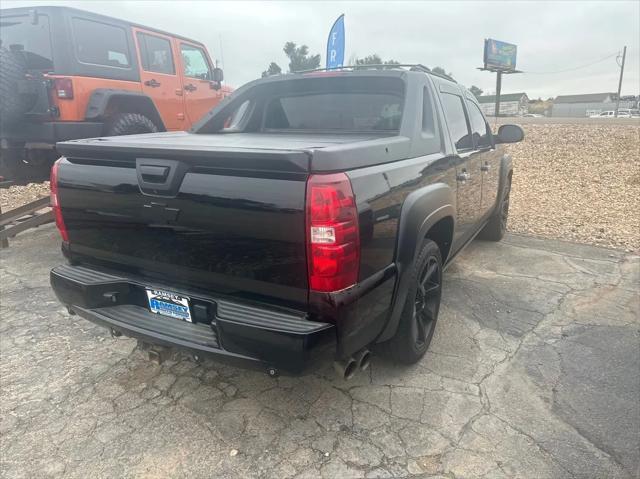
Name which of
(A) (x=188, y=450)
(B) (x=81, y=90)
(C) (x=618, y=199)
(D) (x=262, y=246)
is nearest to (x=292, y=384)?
(A) (x=188, y=450)

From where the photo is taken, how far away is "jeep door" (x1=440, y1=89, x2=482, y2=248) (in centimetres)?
346

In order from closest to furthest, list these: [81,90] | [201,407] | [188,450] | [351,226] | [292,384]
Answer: [351,226]
[188,450]
[201,407]
[292,384]
[81,90]

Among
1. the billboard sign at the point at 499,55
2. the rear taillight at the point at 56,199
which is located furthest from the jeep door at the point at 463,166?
the billboard sign at the point at 499,55

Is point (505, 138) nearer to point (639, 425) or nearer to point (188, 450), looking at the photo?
point (639, 425)

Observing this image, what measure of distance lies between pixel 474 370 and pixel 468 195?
1.40 metres

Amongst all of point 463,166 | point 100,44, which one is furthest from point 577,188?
point 100,44

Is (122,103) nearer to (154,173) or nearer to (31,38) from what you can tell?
(31,38)

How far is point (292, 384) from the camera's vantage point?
2.81m

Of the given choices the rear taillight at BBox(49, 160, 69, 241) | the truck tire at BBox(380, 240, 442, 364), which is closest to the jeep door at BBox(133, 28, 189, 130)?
the rear taillight at BBox(49, 160, 69, 241)

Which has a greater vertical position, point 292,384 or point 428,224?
point 428,224

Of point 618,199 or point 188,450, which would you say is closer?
point 188,450

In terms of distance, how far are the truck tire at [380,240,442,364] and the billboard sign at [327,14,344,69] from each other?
25.7 ft

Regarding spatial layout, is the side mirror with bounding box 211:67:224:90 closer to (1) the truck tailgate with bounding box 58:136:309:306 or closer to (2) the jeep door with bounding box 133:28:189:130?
(2) the jeep door with bounding box 133:28:189:130

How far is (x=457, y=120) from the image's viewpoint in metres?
3.77
